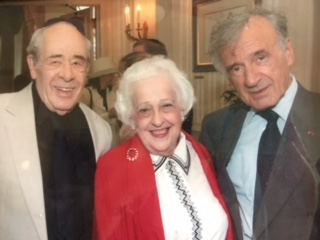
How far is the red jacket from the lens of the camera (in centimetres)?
81

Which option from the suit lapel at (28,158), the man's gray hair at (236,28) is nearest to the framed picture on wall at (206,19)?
the man's gray hair at (236,28)

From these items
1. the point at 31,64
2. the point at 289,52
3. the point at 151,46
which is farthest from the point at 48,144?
the point at 289,52

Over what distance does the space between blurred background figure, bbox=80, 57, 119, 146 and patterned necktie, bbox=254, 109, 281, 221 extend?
0.96ft

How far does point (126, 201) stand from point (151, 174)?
0.07 meters

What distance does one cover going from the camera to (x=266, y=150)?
865mm

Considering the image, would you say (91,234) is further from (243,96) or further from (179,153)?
(243,96)

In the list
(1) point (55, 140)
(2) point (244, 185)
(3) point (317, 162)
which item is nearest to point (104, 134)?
(1) point (55, 140)

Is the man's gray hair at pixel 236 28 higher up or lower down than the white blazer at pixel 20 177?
higher up

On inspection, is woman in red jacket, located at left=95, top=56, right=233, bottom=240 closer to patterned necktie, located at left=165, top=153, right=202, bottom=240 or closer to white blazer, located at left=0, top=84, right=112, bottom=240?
patterned necktie, located at left=165, top=153, right=202, bottom=240

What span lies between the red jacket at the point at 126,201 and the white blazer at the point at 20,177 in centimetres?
11

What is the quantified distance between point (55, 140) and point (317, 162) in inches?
20.0

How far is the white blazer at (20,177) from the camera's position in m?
0.78

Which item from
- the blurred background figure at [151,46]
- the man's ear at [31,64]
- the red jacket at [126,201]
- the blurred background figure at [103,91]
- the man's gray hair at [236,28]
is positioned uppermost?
the man's gray hair at [236,28]

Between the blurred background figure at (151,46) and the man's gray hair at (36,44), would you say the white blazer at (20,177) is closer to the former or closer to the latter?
the man's gray hair at (36,44)
